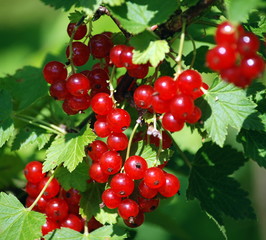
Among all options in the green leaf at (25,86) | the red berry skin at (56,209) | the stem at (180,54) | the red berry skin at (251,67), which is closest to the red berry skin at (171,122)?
the stem at (180,54)

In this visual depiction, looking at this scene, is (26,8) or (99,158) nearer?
(99,158)

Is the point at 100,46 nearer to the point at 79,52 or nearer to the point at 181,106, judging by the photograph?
the point at 79,52

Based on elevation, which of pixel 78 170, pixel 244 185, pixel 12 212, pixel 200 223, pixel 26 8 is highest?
pixel 78 170

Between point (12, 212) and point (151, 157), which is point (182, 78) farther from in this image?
point (12, 212)

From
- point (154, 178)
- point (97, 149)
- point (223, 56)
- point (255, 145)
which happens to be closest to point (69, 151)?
point (97, 149)

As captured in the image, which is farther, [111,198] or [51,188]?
[51,188]

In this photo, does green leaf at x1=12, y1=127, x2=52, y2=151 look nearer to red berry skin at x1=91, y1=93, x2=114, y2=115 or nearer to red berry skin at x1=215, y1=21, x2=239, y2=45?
red berry skin at x1=91, y1=93, x2=114, y2=115

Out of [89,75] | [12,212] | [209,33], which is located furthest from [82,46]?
[209,33]
